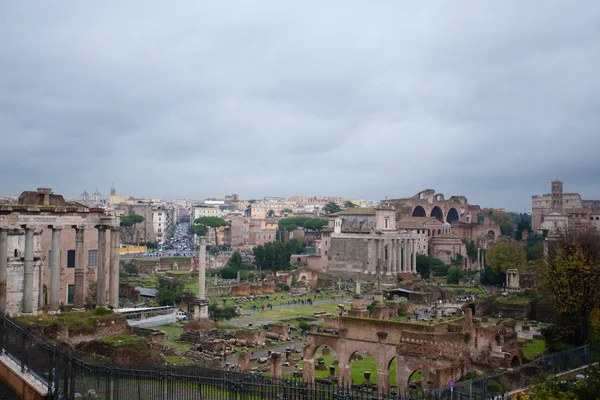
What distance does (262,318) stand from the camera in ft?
146

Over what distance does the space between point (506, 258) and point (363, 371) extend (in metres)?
38.8

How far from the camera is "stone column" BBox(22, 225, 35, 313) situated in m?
23.8

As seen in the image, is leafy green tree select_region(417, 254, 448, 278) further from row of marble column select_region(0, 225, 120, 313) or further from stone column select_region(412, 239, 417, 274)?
row of marble column select_region(0, 225, 120, 313)

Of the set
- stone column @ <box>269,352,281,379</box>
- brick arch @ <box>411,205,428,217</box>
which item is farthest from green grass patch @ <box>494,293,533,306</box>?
brick arch @ <box>411,205,428,217</box>

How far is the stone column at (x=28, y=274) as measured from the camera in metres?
23.8

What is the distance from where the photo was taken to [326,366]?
93.6ft

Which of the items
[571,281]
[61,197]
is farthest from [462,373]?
[61,197]

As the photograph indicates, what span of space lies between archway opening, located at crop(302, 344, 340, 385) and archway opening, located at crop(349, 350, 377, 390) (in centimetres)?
74

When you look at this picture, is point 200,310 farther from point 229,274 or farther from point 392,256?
point 392,256

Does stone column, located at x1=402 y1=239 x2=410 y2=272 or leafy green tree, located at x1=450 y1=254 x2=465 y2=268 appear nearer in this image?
stone column, located at x1=402 y1=239 x2=410 y2=272

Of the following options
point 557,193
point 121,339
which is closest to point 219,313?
point 121,339

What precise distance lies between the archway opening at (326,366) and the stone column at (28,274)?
12194 mm

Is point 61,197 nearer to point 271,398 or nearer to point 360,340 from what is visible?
point 360,340

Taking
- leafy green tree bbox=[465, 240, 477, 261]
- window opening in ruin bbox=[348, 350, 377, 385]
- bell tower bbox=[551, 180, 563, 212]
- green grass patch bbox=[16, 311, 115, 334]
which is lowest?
window opening in ruin bbox=[348, 350, 377, 385]
